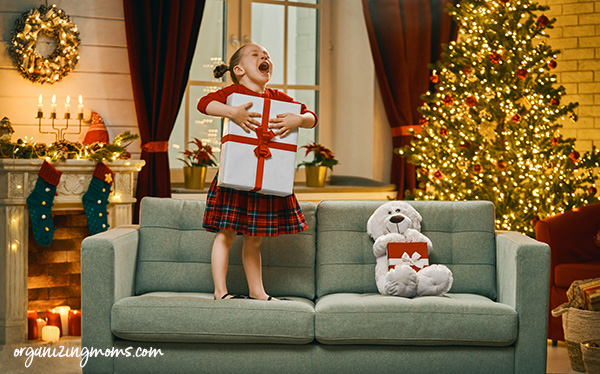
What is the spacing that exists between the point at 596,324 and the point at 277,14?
10.6 feet

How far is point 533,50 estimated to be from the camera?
4.65 meters

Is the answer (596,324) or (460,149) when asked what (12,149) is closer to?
(460,149)

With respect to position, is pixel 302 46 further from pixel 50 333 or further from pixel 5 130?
pixel 50 333

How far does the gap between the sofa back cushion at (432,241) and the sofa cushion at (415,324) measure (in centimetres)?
43

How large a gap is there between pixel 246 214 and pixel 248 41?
2.63 metres

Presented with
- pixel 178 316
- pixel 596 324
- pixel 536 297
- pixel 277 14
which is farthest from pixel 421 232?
pixel 277 14

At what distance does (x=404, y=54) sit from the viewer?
5.32m

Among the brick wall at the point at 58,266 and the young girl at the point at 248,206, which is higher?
the young girl at the point at 248,206

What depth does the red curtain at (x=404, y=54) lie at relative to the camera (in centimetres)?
530

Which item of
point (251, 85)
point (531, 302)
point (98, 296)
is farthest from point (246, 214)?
point (531, 302)

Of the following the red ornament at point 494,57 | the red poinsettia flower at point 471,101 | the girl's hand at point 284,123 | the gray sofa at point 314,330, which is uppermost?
the red ornament at point 494,57

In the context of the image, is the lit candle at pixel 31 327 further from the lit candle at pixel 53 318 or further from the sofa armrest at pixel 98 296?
the sofa armrest at pixel 98 296

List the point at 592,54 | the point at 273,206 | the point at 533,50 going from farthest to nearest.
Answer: the point at 592,54 < the point at 533,50 < the point at 273,206

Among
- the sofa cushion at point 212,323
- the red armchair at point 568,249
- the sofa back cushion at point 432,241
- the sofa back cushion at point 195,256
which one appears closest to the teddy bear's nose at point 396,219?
the sofa back cushion at point 432,241
